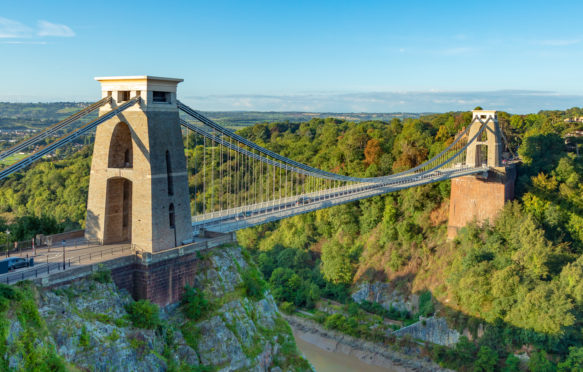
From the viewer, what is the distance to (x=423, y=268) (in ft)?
117

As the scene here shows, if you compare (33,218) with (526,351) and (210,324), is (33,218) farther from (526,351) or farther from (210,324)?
(526,351)

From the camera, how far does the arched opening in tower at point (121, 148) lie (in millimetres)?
18781

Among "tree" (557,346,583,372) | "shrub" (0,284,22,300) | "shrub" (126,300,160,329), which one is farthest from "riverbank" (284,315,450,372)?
"shrub" (0,284,22,300)

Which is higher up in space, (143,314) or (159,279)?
(159,279)

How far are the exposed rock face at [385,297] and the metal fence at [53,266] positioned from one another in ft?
67.4

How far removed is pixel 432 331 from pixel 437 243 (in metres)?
6.81

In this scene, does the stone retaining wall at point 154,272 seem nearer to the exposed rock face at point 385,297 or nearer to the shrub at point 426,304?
the shrub at point 426,304

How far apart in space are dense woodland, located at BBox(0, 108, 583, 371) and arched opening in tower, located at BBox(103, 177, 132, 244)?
376cm

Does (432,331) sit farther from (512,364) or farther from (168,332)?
(168,332)

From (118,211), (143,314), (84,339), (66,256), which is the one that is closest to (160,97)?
(118,211)

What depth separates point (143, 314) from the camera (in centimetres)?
1623

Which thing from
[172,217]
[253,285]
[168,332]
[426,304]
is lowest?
[426,304]

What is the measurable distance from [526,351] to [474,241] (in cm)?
799

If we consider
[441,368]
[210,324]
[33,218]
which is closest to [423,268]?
[441,368]
